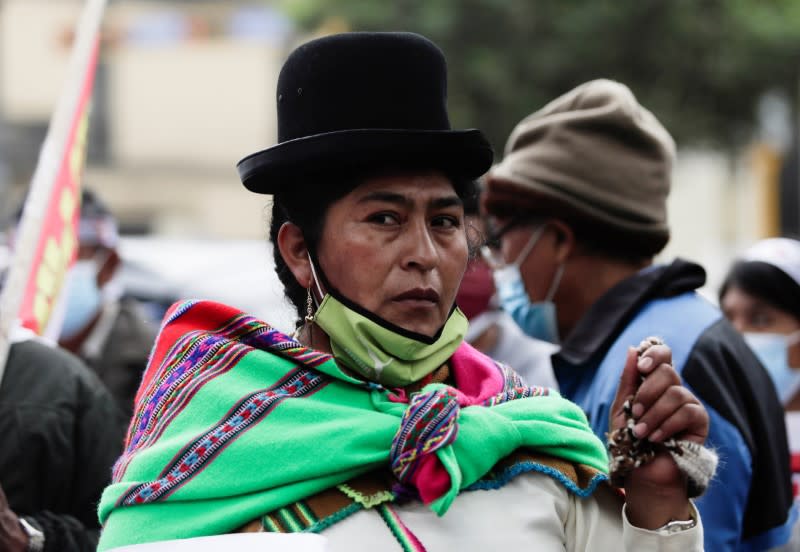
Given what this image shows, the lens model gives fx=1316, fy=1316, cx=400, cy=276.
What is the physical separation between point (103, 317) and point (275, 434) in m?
3.97

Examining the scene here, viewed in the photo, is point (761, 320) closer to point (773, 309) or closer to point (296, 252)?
point (773, 309)

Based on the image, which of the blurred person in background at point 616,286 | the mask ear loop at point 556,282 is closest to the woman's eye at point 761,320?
the blurred person in background at point 616,286

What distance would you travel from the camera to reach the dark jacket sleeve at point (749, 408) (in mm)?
3469

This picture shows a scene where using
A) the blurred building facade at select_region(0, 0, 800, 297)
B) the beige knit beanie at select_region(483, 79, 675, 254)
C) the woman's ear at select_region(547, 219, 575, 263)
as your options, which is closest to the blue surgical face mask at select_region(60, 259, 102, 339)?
the beige knit beanie at select_region(483, 79, 675, 254)

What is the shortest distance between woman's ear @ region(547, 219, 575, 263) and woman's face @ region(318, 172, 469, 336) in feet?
4.88

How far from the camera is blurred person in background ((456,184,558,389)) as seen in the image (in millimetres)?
5555

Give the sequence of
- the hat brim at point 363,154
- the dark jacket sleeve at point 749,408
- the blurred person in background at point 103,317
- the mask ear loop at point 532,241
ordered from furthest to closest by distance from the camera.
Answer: the blurred person in background at point 103,317, the mask ear loop at point 532,241, the dark jacket sleeve at point 749,408, the hat brim at point 363,154

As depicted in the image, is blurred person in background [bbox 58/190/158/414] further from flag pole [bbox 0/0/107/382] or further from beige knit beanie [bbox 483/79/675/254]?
beige knit beanie [bbox 483/79/675/254]

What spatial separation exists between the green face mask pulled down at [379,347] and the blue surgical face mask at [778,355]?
3.04 metres

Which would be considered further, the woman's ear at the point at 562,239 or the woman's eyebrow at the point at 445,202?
the woman's ear at the point at 562,239

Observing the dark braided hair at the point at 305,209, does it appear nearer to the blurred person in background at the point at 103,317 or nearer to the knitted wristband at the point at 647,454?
the knitted wristband at the point at 647,454

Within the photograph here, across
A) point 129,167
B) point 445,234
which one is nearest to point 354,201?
point 445,234

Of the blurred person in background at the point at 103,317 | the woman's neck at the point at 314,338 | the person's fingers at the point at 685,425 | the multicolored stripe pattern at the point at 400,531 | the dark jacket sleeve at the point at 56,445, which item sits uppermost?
the woman's neck at the point at 314,338

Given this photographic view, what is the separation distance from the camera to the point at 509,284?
430 centimetres
